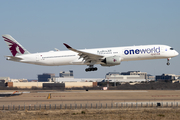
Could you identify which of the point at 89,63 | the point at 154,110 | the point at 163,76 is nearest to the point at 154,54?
the point at 89,63

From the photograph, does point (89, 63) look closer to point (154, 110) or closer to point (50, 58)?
point (50, 58)

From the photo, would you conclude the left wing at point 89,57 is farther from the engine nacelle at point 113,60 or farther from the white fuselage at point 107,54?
the engine nacelle at point 113,60

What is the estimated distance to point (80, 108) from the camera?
143ft

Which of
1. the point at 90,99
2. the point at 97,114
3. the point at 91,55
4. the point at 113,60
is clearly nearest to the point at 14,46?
the point at 91,55

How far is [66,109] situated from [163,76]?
15798 centimetres

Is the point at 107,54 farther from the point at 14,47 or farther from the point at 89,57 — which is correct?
the point at 14,47

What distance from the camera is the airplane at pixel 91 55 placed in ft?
183

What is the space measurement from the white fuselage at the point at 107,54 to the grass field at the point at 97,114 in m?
16.7

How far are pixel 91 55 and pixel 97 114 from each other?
19.5m

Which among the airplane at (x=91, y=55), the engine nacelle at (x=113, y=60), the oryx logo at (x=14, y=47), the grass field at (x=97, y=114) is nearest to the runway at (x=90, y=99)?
the airplane at (x=91, y=55)

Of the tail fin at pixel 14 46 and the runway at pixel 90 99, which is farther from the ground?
the tail fin at pixel 14 46

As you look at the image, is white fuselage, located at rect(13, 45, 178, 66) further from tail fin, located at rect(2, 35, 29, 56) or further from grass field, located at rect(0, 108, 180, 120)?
grass field, located at rect(0, 108, 180, 120)

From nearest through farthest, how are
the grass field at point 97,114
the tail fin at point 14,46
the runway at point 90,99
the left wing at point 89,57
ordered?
the grass field at point 97,114 < the runway at point 90,99 < the left wing at point 89,57 < the tail fin at point 14,46

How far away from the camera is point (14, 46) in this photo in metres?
62.7
